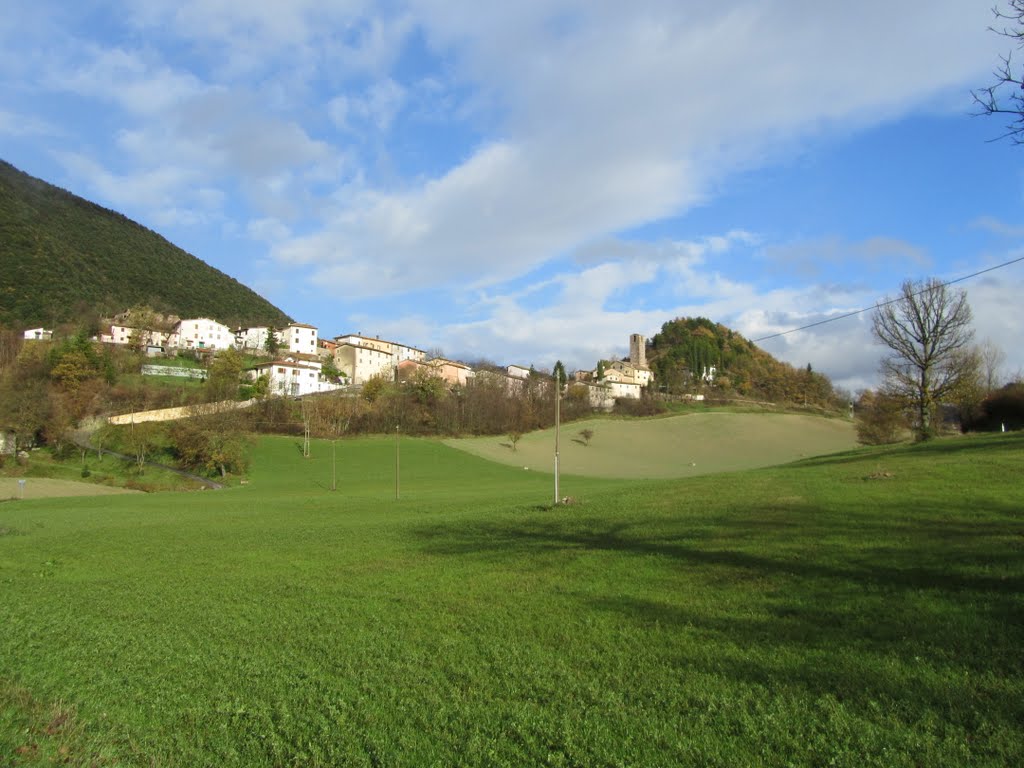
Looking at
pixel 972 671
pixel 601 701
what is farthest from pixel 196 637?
pixel 972 671

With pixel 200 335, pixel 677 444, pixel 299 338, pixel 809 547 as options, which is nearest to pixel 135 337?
pixel 200 335

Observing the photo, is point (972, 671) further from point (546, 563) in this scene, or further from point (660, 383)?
point (660, 383)

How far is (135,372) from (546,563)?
112m

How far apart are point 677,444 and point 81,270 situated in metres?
144

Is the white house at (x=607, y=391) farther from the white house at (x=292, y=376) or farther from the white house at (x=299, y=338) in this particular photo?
the white house at (x=299, y=338)

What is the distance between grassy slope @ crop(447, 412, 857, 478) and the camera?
8006 cm

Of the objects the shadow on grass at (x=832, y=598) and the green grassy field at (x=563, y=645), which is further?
the shadow on grass at (x=832, y=598)

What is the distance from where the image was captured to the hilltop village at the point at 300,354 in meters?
120

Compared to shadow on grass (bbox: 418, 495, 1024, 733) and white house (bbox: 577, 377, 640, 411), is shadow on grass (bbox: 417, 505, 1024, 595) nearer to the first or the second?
shadow on grass (bbox: 418, 495, 1024, 733)

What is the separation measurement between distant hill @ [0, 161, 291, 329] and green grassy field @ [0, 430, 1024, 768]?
137 meters

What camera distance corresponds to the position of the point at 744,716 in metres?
6.36

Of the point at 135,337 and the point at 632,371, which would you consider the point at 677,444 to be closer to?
the point at 632,371

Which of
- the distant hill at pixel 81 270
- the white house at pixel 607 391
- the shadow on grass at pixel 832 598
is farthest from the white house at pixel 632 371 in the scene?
the shadow on grass at pixel 832 598

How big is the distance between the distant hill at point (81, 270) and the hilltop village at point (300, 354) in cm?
1119
